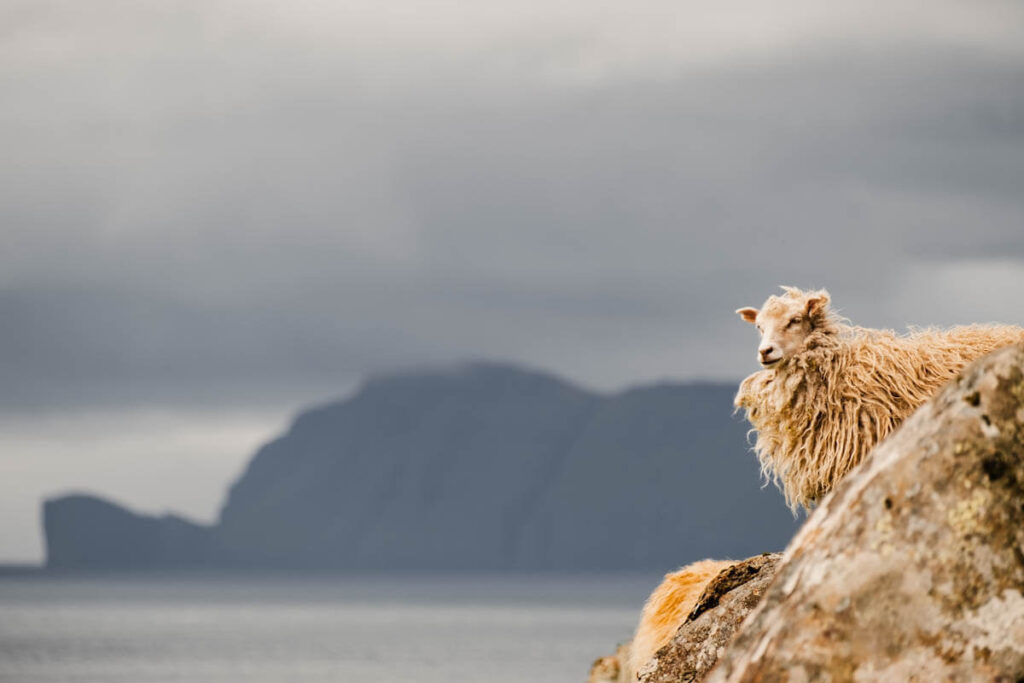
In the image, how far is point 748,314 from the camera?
12.8 metres

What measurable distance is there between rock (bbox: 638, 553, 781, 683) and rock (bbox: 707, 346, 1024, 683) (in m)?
4.36

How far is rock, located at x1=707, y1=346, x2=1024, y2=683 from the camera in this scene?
484cm

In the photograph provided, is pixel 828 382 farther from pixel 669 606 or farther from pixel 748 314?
pixel 669 606

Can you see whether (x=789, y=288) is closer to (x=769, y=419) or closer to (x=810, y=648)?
(x=769, y=419)

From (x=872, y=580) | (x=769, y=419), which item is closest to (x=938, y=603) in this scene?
(x=872, y=580)

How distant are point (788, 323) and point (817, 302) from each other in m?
0.29

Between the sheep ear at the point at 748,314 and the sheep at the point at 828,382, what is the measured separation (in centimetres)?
30

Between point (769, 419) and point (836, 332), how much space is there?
2.97 feet

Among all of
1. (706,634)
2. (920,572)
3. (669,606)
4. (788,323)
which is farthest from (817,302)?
(920,572)

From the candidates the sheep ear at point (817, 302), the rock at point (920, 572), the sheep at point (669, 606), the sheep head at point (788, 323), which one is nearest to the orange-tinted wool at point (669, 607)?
the sheep at point (669, 606)

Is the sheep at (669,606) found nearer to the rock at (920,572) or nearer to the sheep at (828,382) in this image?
the sheep at (828,382)

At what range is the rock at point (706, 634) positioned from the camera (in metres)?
9.35

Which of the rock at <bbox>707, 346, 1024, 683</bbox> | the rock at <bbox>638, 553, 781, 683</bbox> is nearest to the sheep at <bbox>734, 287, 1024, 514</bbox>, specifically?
the rock at <bbox>638, 553, 781, 683</bbox>

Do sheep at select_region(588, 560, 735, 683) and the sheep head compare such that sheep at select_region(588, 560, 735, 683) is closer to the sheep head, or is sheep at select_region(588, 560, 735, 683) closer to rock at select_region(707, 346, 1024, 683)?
the sheep head
